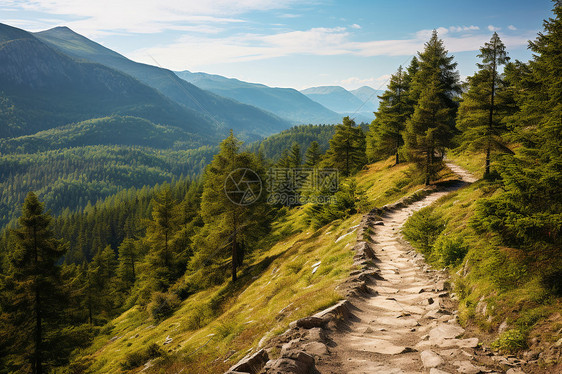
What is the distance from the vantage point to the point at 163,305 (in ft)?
95.0

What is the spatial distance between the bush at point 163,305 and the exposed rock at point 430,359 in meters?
27.2

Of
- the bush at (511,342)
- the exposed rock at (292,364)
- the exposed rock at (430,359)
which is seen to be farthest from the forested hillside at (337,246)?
the exposed rock at (430,359)

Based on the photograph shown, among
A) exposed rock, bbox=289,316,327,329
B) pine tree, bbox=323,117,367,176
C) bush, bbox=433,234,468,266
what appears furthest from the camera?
pine tree, bbox=323,117,367,176

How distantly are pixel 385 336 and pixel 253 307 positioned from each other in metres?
9.52

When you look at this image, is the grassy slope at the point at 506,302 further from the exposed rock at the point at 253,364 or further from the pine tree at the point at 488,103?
the pine tree at the point at 488,103

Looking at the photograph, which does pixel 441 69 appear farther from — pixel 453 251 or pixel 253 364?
pixel 253 364

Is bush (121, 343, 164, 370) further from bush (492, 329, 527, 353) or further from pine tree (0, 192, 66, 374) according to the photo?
bush (492, 329, 527, 353)

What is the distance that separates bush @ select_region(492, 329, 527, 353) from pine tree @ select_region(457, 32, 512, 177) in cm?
2063

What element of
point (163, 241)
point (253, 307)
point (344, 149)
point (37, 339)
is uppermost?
point (344, 149)

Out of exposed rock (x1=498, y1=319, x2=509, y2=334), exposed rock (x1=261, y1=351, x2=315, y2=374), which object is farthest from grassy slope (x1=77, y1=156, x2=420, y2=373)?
exposed rock (x1=498, y1=319, x2=509, y2=334)

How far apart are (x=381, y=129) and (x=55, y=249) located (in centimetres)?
3977

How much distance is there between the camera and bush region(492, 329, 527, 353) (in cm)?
580

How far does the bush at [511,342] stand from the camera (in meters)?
5.80

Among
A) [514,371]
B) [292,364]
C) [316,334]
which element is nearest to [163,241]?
[316,334]
